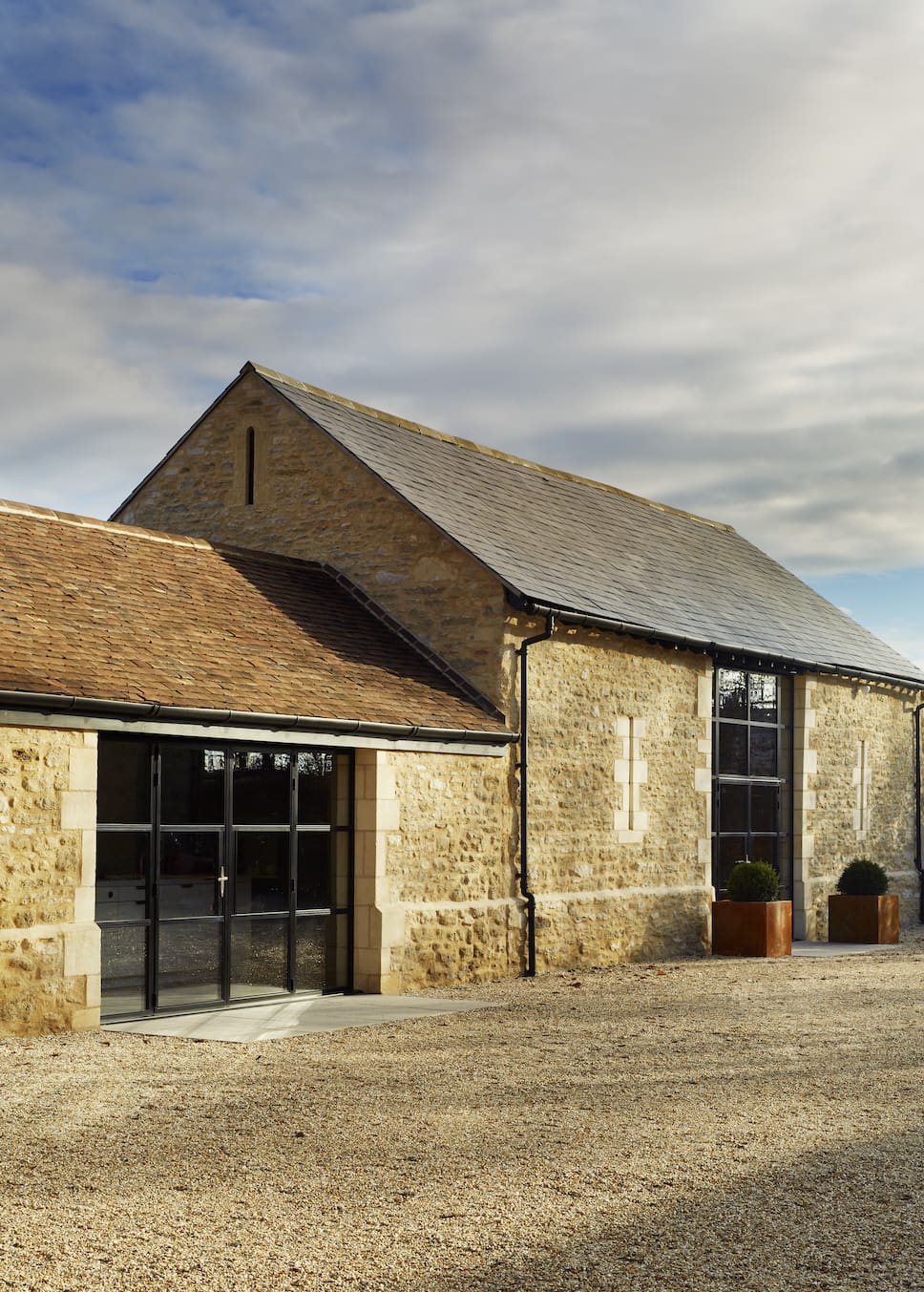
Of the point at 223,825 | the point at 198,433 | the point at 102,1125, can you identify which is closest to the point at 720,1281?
the point at 102,1125

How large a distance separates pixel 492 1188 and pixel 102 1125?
2.31 meters

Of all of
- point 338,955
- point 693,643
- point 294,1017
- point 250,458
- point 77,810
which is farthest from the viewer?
point 250,458

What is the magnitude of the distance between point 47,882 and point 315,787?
119 inches

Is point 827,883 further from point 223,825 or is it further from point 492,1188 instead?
point 492,1188

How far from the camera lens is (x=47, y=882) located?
9930 mm

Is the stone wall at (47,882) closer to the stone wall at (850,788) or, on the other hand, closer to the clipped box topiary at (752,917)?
the clipped box topiary at (752,917)

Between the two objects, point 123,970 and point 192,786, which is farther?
point 192,786

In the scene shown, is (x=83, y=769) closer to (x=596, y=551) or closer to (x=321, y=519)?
(x=321, y=519)

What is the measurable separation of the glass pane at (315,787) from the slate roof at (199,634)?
55 centimetres

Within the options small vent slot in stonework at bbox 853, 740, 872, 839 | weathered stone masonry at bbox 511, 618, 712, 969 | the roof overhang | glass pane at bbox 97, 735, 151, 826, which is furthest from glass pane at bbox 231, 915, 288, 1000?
small vent slot in stonework at bbox 853, 740, 872, 839

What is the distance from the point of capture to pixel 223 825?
37.6ft

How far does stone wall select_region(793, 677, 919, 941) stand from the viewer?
62.6 ft

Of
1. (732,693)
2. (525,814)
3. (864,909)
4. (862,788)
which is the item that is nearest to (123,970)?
(525,814)

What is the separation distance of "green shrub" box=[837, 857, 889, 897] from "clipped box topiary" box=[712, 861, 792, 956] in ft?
6.91
